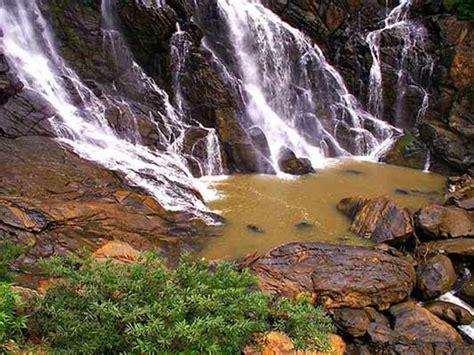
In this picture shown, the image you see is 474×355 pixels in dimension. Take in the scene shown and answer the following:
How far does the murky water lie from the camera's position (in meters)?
12.1

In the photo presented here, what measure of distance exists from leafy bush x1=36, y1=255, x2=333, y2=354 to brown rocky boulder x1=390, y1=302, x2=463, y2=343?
2622 mm

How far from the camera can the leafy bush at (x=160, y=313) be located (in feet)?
16.3

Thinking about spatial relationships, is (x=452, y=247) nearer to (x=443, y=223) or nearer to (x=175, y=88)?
(x=443, y=223)

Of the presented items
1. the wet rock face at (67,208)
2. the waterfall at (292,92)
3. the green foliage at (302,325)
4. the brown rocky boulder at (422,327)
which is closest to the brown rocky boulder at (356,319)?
the brown rocky boulder at (422,327)

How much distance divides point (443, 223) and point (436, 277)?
7.06 feet

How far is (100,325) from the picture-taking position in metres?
5.15

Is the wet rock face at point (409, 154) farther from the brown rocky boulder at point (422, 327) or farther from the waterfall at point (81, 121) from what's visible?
the brown rocky boulder at point (422, 327)

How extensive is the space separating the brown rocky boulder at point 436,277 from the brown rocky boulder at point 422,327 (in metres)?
0.85

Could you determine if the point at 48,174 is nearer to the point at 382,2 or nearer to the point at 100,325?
the point at 100,325

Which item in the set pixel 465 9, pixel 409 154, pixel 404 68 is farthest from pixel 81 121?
pixel 465 9

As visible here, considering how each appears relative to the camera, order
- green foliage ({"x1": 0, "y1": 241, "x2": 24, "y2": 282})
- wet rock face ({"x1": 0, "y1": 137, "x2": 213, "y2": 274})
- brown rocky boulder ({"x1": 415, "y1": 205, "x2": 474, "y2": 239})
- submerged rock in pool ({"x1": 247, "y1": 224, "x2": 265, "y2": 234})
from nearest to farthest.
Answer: green foliage ({"x1": 0, "y1": 241, "x2": 24, "y2": 282})
wet rock face ({"x1": 0, "y1": 137, "x2": 213, "y2": 274})
brown rocky boulder ({"x1": 415, "y1": 205, "x2": 474, "y2": 239})
submerged rock in pool ({"x1": 247, "y1": 224, "x2": 265, "y2": 234})

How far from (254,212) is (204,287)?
781 centimetres

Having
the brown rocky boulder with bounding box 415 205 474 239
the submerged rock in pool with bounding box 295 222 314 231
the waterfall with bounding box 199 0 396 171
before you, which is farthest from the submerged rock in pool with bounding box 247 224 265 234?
the waterfall with bounding box 199 0 396 171

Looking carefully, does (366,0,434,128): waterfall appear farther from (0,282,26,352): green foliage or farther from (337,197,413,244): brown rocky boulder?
(0,282,26,352): green foliage
